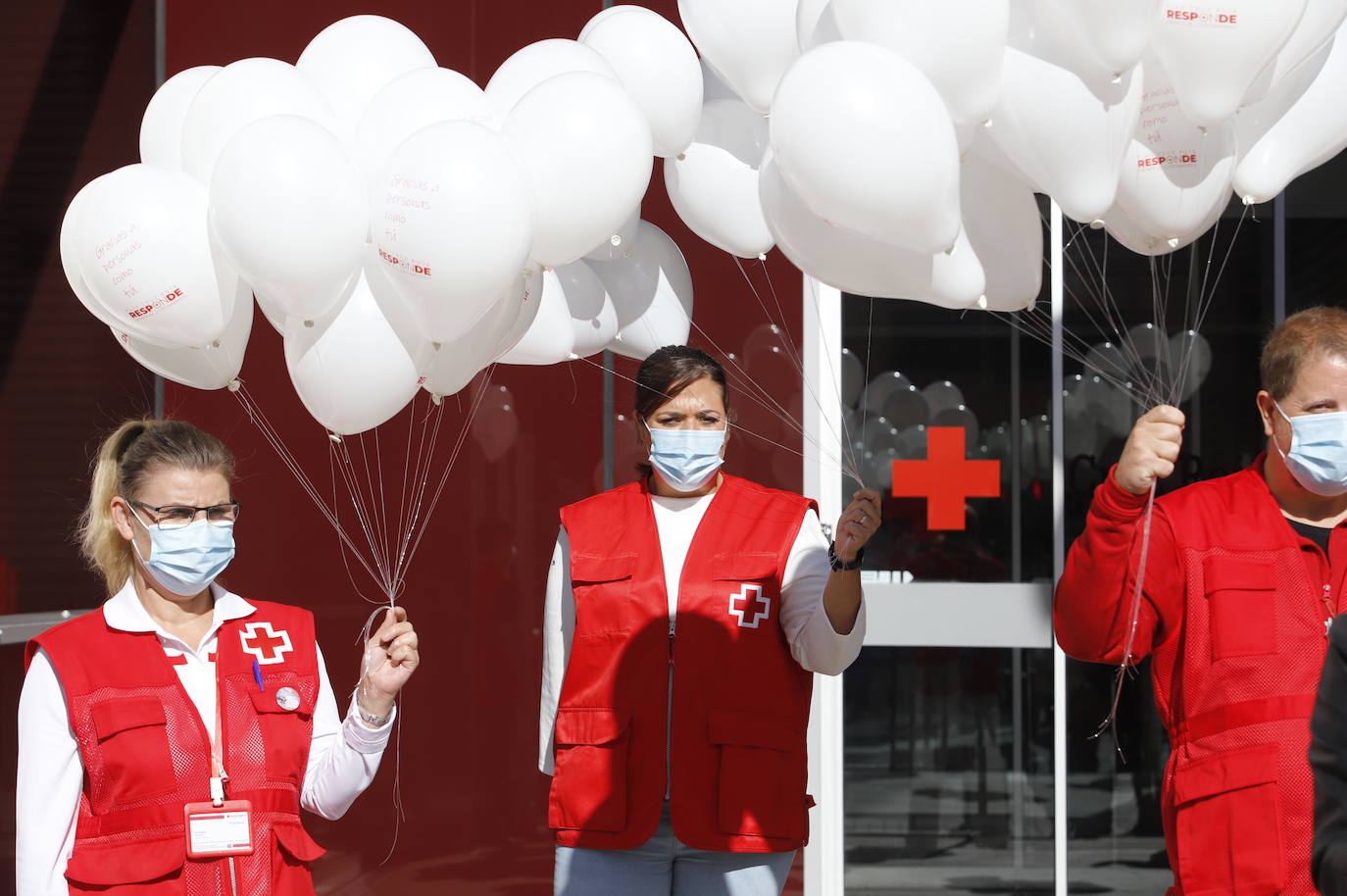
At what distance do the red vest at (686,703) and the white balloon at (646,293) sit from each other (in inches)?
25.9

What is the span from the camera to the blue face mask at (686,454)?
3.05 m

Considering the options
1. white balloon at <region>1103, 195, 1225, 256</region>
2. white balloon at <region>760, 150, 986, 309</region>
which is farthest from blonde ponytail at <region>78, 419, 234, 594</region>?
white balloon at <region>1103, 195, 1225, 256</region>

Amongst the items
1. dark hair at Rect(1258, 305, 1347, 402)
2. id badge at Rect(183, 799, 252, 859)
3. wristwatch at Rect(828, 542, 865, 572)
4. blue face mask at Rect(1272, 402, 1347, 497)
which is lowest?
id badge at Rect(183, 799, 252, 859)

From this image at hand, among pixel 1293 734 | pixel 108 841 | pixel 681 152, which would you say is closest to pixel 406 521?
pixel 681 152

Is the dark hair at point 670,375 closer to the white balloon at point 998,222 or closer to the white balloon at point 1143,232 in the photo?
the white balloon at point 998,222

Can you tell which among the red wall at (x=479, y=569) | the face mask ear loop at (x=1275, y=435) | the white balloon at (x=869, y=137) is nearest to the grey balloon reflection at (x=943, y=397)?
the red wall at (x=479, y=569)

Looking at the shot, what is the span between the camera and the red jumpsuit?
248cm

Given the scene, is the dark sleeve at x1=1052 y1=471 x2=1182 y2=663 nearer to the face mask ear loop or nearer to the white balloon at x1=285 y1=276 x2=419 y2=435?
the face mask ear loop

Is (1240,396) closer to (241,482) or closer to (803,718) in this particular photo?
(803,718)

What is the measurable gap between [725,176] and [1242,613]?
4.75ft

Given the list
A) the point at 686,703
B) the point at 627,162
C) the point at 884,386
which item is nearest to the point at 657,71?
the point at 627,162

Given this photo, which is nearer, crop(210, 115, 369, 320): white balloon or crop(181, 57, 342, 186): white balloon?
crop(210, 115, 369, 320): white balloon

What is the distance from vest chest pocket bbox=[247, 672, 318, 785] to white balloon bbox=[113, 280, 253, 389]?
0.69 meters

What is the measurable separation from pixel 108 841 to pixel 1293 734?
2076 mm
